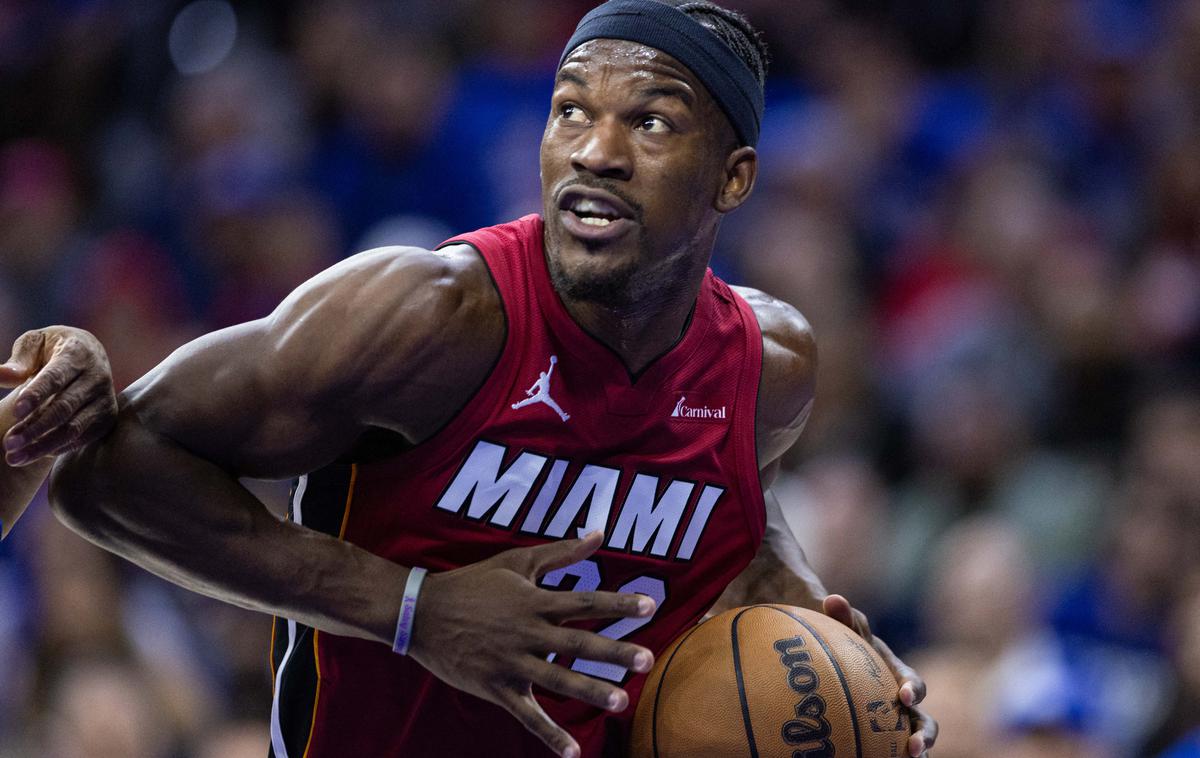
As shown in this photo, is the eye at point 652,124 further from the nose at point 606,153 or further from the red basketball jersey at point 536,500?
the red basketball jersey at point 536,500

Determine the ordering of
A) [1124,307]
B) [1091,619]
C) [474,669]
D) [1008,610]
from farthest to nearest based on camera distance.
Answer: [1124,307], [1091,619], [1008,610], [474,669]

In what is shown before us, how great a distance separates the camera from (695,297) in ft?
11.3

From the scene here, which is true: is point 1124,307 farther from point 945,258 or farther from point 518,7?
point 518,7

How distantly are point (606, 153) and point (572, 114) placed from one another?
162 millimetres

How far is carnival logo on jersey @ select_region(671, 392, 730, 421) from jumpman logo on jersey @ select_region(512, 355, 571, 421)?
29cm

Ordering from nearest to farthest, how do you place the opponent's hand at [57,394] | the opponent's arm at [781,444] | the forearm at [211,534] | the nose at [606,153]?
1. the opponent's hand at [57,394]
2. the forearm at [211,534]
3. the nose at [606,153]
4. the opponent's arm at [781,444]

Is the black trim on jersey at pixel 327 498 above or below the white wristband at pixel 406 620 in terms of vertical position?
above

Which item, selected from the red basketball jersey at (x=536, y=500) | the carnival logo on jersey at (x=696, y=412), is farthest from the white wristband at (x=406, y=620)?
the carnival logo on jersey at (x=696, y=412)

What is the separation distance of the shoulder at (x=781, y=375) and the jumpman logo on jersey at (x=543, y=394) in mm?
583

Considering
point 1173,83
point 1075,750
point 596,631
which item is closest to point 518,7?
point 1173,83

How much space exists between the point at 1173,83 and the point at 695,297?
205 inches

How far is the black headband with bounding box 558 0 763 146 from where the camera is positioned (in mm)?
3168

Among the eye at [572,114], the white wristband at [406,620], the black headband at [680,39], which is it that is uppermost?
the black headband at [680,39]

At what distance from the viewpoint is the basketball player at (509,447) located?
9.53ft
